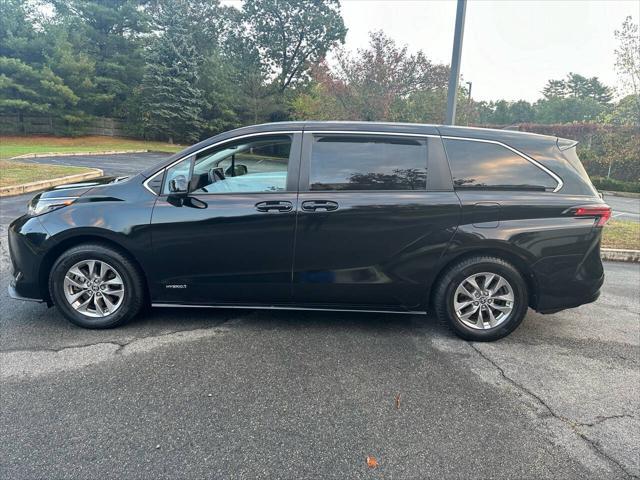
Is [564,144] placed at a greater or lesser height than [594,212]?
greater

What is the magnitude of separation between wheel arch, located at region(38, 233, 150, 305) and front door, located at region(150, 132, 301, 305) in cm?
26

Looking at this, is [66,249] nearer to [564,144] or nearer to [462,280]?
[462,280]

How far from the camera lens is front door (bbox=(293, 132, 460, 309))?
355 centimetres

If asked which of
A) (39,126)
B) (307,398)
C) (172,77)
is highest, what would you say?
(172,77)

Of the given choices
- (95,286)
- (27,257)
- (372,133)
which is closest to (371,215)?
(372,133)

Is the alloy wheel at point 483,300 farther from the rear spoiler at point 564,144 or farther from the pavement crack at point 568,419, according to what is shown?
the rear spoiler at point 564,144

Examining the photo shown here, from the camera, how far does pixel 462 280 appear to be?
11.9ft

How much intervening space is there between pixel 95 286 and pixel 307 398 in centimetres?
217

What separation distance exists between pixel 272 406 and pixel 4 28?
41322mm

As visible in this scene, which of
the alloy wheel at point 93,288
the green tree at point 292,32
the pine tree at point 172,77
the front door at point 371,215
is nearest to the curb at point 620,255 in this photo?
the front door at point 371,215

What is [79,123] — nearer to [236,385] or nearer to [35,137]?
[35,137]

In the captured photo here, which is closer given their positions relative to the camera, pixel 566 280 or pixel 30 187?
pixel 566 280

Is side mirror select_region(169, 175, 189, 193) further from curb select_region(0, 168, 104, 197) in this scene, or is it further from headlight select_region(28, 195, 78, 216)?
curb select_region(0, 168, 104, 197)

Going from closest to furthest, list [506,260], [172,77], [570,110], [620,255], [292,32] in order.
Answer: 1. [506,260]
2. [620,255]
3. [172,77]
4. [292,32]
5. [570,110]
